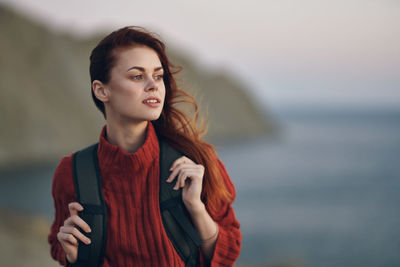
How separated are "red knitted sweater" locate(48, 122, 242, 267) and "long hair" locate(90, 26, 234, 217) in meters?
0.19

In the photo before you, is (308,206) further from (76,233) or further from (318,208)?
(76,233)

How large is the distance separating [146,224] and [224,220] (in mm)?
522

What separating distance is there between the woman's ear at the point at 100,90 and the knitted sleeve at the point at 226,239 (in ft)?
2.98

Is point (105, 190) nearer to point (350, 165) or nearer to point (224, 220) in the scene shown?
point (224, 220)

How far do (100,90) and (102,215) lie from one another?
781mm

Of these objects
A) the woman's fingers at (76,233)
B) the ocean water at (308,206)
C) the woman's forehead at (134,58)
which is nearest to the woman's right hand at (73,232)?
the woman's fingers at (76,233)

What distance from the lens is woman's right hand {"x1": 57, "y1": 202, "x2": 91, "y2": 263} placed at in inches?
86.4

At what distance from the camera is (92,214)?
2271mm

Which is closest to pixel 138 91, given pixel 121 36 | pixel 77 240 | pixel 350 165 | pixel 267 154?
pixel 121 36

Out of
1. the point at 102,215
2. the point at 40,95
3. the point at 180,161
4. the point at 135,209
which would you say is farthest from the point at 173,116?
the point at 40,95

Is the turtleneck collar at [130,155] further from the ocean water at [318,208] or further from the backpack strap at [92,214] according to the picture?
the ocean water at [318,208]

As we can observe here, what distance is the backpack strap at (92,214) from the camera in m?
2.26

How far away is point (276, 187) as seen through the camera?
39.6m

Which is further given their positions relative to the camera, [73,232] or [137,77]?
[137,77]
